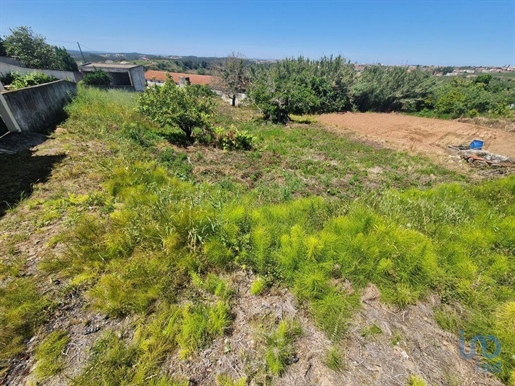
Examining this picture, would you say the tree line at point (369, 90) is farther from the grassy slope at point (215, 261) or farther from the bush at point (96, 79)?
the grassy slope at point (215, 261)

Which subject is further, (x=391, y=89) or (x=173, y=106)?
(x=391, y=89)

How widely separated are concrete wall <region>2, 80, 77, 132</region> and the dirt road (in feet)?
54.3

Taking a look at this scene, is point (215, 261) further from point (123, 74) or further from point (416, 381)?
point (123, 74)

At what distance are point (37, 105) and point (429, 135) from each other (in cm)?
2232

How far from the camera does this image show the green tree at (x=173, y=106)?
871 centimetres

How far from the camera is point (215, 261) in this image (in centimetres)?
278

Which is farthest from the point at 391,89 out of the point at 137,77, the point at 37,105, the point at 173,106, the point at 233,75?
the point at 37,105

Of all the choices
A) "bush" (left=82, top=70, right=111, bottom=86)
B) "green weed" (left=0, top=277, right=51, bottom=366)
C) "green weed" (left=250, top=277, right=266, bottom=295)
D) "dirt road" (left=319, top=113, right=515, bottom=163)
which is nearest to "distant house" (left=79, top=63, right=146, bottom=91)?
"bush" (left=82, top=70, right=111, bottom=86)

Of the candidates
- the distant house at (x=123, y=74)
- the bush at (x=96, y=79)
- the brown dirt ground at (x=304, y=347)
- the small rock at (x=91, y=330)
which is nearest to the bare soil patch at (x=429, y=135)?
the brown dirt ground at (x=304, y=347)

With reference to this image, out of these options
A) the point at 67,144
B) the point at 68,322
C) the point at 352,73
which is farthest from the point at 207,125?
the point at 352,73

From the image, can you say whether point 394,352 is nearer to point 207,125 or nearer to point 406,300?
point 406,300

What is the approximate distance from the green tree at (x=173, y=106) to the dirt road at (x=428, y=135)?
11.5 meters

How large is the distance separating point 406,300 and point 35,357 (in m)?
3.55

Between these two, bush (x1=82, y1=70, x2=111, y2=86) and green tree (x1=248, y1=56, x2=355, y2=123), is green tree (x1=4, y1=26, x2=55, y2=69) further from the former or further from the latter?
green tree (x1=248, y1=56, x2=355, y2=123)
